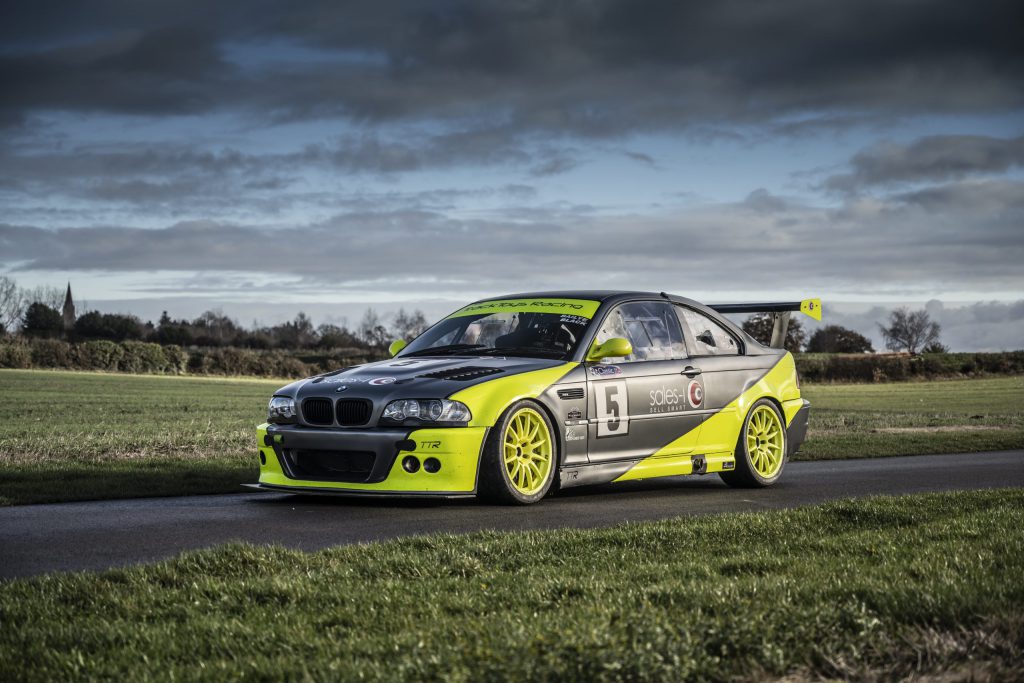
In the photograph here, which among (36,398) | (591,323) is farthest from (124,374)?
(591,323)

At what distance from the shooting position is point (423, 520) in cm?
843

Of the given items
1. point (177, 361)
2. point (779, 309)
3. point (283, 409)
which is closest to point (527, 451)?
point (283, 409)

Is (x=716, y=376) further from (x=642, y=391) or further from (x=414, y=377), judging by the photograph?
(x=414, y=377)

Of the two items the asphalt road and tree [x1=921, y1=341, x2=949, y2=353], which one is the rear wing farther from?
tree [x1=921, y1=341, x2=949, y2=353]

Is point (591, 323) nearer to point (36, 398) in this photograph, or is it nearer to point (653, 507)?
point (653, 507)

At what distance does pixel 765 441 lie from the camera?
11.8 metres

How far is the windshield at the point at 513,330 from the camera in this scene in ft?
33.7

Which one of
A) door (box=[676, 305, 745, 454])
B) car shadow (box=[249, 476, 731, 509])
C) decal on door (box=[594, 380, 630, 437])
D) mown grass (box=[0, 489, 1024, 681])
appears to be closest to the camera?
mown grass (box=[0, 489, 1024, 681])

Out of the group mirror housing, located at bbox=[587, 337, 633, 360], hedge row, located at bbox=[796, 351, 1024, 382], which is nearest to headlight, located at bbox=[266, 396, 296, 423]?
mirror housing, located at bbox=[587, 337, 633, 360]

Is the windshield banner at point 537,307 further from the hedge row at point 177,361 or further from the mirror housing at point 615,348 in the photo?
the hedge row at point 177,361

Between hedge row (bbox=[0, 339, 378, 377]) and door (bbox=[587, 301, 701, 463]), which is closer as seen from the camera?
door (bbox=[587, 301, 701, 463])

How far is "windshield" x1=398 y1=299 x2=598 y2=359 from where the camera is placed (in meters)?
10.3

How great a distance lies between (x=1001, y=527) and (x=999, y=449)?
10959mm

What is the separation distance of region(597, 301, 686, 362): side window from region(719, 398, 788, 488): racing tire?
1.10m
